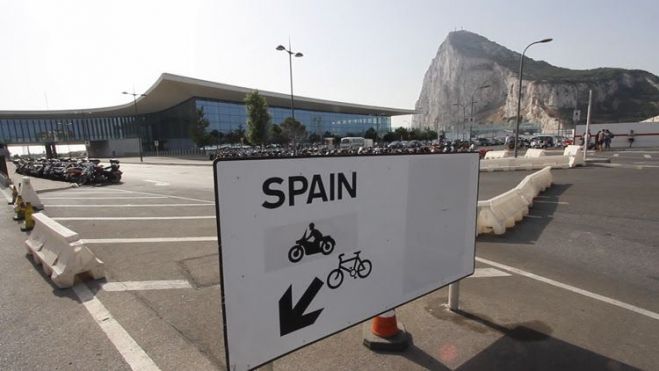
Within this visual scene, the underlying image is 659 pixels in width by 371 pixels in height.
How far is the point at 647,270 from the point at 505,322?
10.2 feet

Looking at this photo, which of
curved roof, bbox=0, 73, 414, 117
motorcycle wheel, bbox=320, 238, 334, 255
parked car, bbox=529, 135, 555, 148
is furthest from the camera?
curved roof, bbox=0, 73, 414, 117

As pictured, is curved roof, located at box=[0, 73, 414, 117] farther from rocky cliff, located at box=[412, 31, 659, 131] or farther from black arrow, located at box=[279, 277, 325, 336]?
black arrow, located at box=[279, 277, 325, 336]

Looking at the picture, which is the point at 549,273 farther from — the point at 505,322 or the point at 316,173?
the point at 316,173

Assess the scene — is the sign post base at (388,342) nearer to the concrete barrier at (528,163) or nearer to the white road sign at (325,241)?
the white road sign at (325,241)

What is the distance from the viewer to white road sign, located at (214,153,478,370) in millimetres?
1939

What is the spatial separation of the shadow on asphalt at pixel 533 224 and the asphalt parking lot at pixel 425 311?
0.20 ft

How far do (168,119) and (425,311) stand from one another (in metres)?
84.2

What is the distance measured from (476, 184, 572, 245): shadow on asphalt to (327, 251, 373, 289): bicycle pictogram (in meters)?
4.56

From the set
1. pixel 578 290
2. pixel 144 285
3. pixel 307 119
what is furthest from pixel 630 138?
pixel 307 119

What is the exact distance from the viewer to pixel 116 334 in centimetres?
347

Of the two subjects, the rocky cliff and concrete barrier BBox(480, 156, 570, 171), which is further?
the rocky cliff

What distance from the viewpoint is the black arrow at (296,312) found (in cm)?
217

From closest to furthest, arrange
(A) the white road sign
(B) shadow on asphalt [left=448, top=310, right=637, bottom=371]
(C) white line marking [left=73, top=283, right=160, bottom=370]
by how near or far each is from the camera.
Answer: (A) the white road sign, (B) shadow on asphalt [left=448, top=310, right=637, bottom=371], (C) white line marking [left=73, top=283, right=160, bottom=370]

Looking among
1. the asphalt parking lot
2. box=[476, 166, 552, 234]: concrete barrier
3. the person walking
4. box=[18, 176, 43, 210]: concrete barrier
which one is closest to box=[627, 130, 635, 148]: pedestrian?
the person walking
